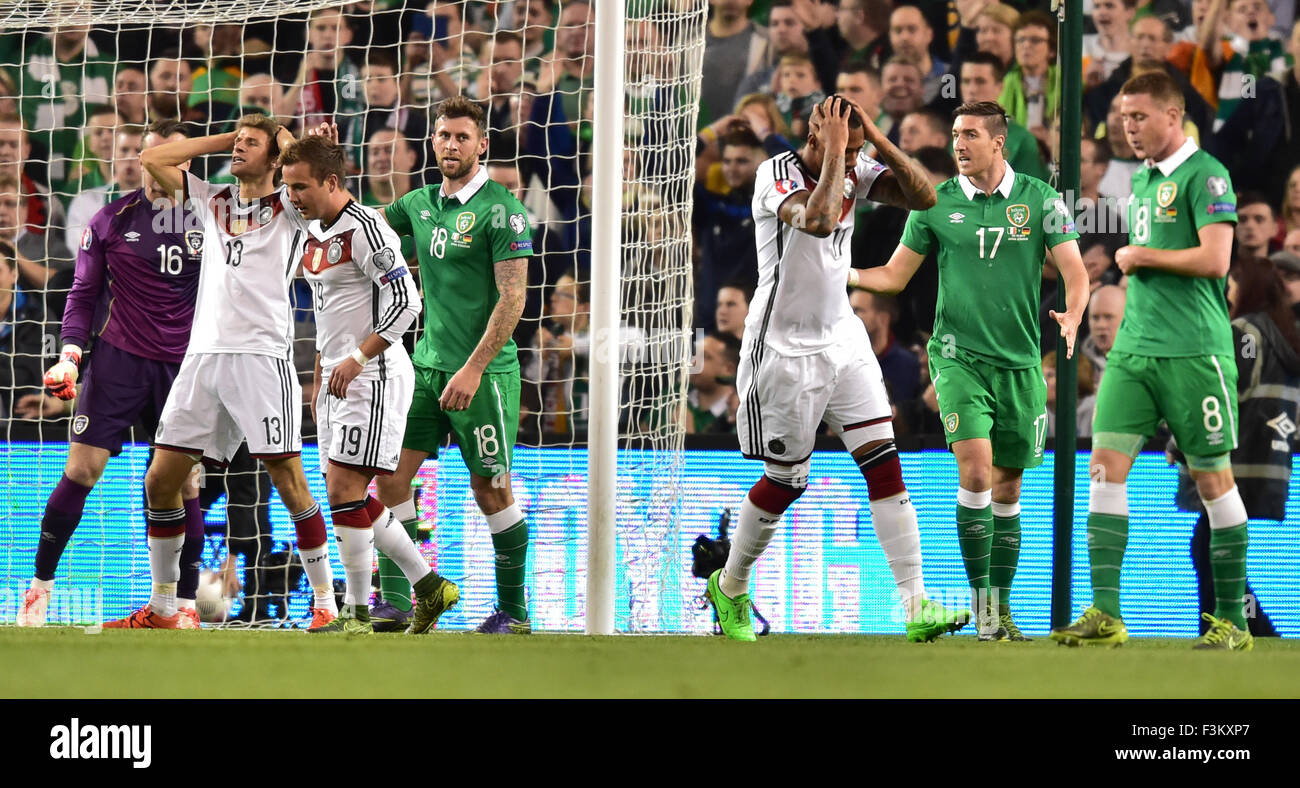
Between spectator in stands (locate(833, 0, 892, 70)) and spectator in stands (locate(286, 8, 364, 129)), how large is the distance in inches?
103

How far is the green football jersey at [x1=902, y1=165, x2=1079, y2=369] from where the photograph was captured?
5.21m

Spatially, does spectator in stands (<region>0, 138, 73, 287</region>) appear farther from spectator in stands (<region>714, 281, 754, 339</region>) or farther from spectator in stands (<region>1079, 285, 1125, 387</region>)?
spectator in stands (<region>1079, 285, 1125, 387</region>)

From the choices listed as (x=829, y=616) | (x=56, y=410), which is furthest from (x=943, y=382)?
(x=56, y=410)

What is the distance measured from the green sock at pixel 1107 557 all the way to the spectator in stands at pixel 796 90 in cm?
343

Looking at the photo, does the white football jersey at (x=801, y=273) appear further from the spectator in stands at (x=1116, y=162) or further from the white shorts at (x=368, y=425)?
the spectator in stands at (x=1116, y=162)

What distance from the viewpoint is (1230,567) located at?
4570mm

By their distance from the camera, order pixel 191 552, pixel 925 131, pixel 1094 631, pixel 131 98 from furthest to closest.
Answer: pixel 925 131 < pixel 131 98 < pixel 191 552 < pixel 1094 631

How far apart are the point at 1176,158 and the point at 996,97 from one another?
2.92 meters

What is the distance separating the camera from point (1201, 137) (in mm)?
7297

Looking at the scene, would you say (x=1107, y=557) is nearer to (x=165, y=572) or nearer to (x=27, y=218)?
(x=165, y=572)

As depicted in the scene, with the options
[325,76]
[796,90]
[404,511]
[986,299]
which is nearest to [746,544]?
[986,299]

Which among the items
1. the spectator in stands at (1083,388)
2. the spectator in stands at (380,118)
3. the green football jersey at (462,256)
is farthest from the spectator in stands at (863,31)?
the green football jersey at (462,256)
